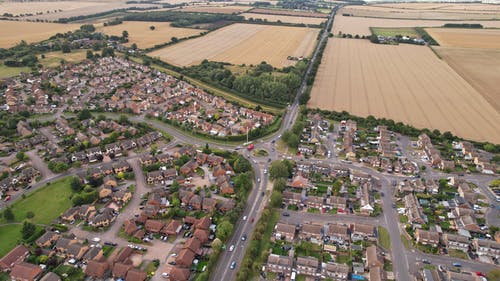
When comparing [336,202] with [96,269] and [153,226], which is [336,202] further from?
[96,269]

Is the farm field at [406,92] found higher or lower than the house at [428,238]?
higher

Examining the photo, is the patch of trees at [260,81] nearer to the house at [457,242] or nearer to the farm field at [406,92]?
the farm field at [406,92]

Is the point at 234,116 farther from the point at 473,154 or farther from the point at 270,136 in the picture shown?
the point at 473,154

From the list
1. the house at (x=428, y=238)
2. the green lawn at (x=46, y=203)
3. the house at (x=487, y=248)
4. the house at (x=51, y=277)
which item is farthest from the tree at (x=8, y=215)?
the house at (x=487, y=248)

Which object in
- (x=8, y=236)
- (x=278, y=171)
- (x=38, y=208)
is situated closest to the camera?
(x=8, y=236)

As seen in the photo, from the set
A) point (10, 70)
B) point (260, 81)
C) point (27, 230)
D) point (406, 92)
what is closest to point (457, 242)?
point (27, 230)

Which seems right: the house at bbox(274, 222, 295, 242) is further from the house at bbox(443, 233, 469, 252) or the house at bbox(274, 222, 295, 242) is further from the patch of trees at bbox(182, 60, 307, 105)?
the patch of trees at bbox(182, 60, 307, 105)
